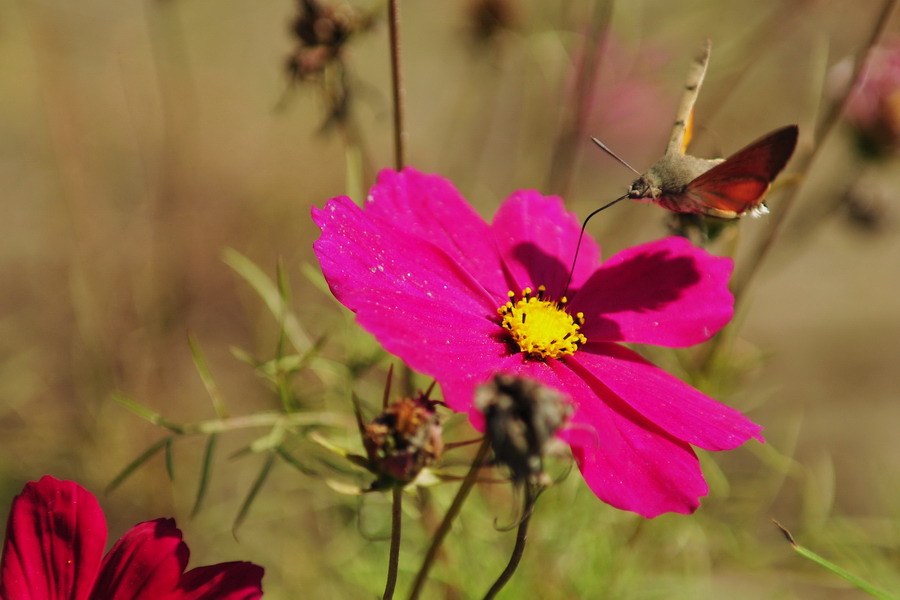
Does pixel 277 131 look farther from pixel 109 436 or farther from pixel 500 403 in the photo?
pixel 500 403

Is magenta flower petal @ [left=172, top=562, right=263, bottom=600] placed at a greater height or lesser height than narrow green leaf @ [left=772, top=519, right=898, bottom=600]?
greater

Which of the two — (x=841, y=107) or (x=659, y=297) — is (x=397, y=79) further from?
(x=841, y=107)

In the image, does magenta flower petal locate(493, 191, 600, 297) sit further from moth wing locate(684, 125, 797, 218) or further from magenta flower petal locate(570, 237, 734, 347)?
moth wing locate(684, 125, 797, 218)

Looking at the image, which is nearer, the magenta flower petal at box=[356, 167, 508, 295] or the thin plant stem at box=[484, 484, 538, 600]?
the thin plant stem at box=[484, 484, 538, 600]

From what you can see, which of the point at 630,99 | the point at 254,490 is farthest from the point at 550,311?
the point at 630,99

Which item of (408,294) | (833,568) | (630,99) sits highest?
(408,294)

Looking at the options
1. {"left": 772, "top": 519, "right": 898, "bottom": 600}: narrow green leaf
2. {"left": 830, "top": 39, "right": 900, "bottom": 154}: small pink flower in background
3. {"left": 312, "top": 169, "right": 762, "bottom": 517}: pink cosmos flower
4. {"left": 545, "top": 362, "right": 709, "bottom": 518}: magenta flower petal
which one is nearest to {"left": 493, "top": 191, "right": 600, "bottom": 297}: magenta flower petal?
{"left": 312, "top": 169, "right": 762, "bottom": 517}: pink cosmos flower

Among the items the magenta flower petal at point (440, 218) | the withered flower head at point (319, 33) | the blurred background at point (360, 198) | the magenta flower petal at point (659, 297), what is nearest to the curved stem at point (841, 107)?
the blurred background at point (360, 198)

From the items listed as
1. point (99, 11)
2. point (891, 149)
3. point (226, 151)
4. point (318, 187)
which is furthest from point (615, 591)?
point (99, 11)
